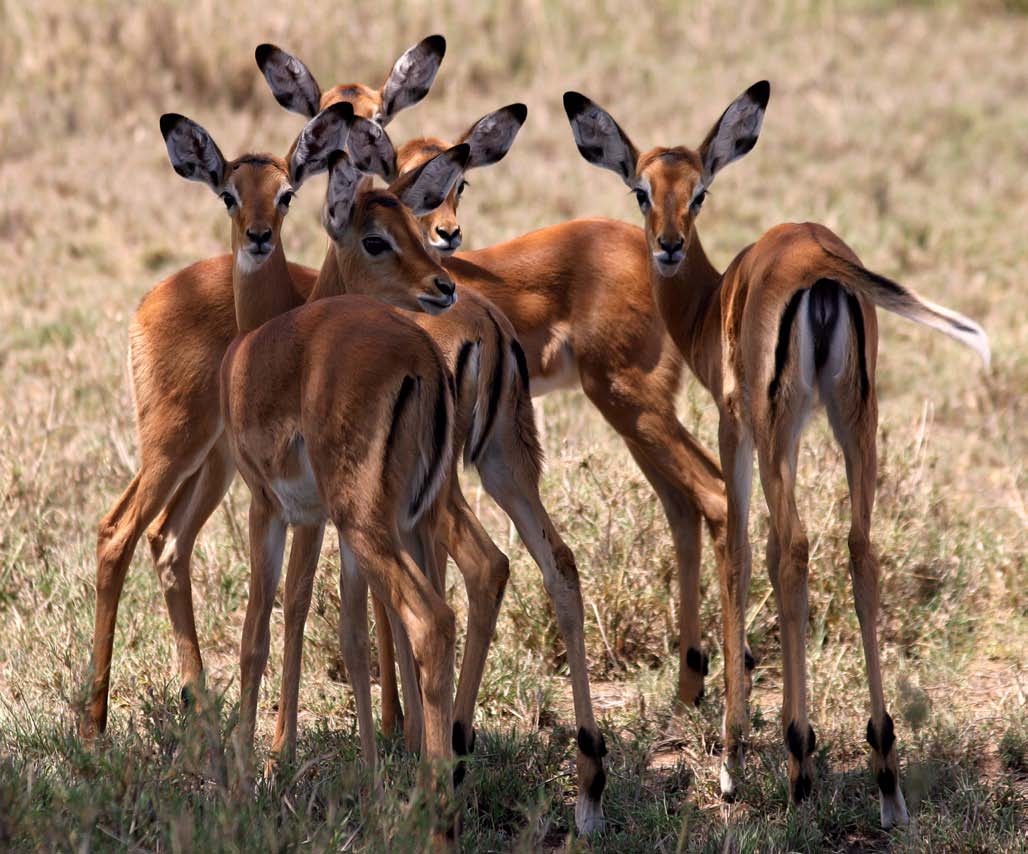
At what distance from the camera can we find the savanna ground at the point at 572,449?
496 cm

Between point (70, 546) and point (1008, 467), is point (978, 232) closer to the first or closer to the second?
point (1008, 467)

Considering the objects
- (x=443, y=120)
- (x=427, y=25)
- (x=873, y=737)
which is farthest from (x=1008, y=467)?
(x=427, y=25)

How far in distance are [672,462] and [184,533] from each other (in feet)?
6.59

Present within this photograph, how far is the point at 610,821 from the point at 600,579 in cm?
154

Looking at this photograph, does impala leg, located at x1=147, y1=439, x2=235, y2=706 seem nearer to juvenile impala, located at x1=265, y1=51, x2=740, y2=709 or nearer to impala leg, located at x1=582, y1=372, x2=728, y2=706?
juvenile impala, located at x1=265, y1=51, x2=740, y2=709

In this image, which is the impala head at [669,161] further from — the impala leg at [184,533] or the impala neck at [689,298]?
the impala leg at [184,533]

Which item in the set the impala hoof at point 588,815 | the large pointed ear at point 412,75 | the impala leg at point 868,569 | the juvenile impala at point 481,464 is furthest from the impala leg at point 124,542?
the impala leg at point 868,569

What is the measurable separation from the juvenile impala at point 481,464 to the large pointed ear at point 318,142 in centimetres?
32

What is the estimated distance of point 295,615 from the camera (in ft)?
17.6

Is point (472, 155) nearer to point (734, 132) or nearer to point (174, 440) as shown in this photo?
point (734, 132)

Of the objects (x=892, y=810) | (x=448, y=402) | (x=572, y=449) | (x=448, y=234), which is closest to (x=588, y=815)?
(x=892, y=810)

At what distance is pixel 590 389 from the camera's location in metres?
6.89

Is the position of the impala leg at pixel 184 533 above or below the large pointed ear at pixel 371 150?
below

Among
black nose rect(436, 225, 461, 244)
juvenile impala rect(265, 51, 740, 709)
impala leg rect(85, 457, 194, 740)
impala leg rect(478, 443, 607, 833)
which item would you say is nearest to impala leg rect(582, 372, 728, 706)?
juvenile impala rect(265, 51, 740, 709)
